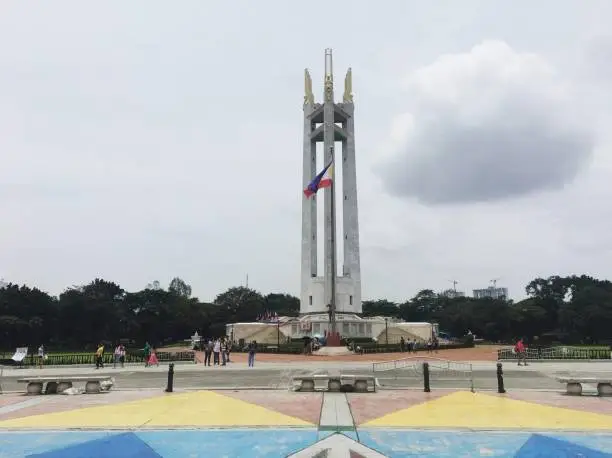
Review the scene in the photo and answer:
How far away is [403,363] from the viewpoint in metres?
28.6

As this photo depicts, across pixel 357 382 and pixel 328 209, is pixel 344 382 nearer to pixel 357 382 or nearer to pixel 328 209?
pixel 357 382

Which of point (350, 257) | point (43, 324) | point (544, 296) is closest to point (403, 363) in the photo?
Result: point (350, 257)

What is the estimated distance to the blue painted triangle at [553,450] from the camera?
30.7ft

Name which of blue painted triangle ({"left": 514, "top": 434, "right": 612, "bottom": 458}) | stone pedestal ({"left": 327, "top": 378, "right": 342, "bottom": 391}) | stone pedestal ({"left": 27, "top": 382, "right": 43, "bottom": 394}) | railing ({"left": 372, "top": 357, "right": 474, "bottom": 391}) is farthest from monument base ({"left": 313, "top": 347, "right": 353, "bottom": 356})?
blue painted triangle ({"left": 514, "top": 434, "right": 612, "bottom": 458})

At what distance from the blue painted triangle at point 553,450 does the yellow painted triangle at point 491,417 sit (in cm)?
125

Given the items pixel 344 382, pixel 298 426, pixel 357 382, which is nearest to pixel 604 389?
pixel 357 382

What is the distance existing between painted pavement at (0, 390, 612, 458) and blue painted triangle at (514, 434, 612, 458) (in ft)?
0.06

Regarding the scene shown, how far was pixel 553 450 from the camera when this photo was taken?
9.72m

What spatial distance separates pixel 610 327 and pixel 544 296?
34310 mm

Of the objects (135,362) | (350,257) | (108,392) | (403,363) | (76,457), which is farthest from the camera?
(350,257)

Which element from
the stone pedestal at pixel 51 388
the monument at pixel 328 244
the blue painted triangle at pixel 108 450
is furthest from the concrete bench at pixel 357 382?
the monument at pixel 328 244

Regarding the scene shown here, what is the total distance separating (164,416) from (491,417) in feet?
26.6

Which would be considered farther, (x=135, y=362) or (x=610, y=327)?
(x=610, y=327)

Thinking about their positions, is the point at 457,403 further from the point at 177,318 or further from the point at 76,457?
the point at 177,318
